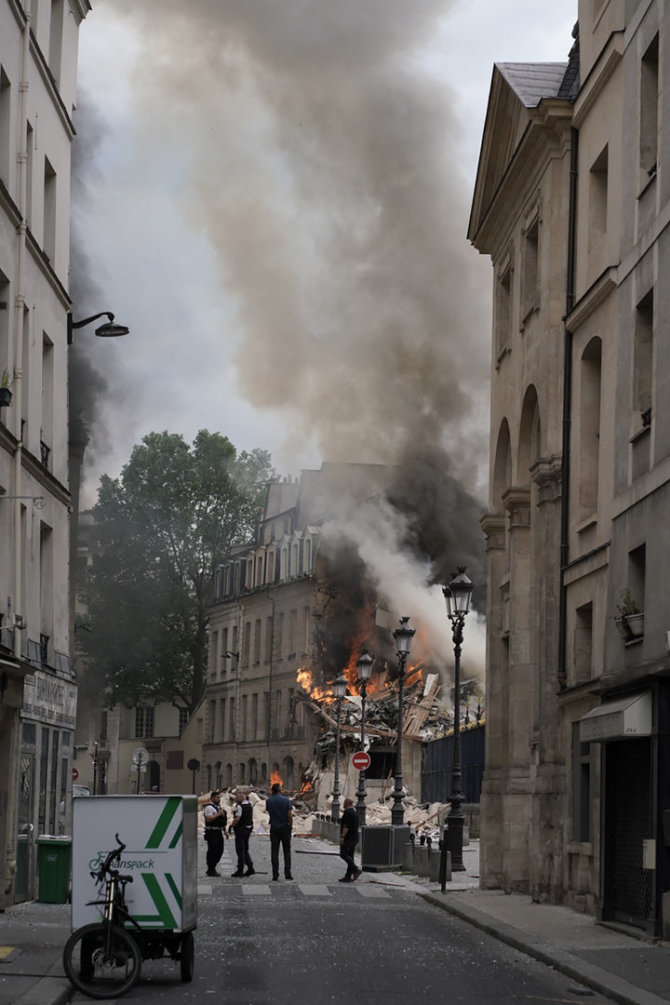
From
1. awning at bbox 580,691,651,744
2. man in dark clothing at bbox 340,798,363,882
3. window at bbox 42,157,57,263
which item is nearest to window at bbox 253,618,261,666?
man in dark clothing at bbox 340,798,363,882

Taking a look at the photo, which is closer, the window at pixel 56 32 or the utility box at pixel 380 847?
the window at pixel 56 32

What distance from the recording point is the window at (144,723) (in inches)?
3839

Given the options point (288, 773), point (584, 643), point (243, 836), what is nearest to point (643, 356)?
point (584, 643)

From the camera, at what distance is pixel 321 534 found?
76.8m

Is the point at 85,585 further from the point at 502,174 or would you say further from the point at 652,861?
the point at 652,861

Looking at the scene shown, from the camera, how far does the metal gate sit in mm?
19578

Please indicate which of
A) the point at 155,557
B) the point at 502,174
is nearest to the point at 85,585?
the point at 155,557

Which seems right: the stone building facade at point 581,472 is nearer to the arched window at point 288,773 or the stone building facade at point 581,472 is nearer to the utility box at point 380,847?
the utility box at point 380,847

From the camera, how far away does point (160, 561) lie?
82.2 metres

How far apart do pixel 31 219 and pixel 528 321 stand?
906 cm

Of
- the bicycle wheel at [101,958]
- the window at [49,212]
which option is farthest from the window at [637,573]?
the window at [49,212]

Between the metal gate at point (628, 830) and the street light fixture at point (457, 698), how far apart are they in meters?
7.97

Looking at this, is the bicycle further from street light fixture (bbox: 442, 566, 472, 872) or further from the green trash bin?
street light fixture (bbox: 442, 566, 472, 872)

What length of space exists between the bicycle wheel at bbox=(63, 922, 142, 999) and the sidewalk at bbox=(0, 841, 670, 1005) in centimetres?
16
